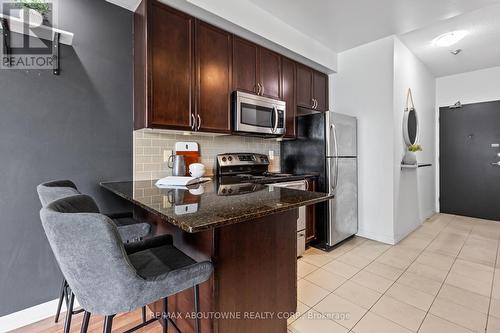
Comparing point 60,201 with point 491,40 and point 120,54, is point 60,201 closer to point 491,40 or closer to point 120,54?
point 120,54

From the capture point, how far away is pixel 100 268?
750 mm

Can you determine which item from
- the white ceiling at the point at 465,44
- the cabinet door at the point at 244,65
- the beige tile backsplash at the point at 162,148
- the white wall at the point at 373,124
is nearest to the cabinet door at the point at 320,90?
the white wall at the point at 373,124

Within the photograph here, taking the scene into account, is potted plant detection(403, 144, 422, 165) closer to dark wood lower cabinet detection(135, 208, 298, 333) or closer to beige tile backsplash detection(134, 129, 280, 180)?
beige tile backsplash detection(134, 129, 280, 180)

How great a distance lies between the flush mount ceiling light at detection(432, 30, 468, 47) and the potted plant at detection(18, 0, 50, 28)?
4.12 m

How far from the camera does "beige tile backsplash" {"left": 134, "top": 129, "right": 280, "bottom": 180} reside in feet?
6.95

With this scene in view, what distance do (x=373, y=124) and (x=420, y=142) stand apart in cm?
138

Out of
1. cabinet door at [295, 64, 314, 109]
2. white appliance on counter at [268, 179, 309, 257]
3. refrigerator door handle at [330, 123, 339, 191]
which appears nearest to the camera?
white appliance on counter at [268, 179, 309, 257]

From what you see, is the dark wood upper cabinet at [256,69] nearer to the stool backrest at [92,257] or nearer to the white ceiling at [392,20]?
the white ceiling at [392,20]

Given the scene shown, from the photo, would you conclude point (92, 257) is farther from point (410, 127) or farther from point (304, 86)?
point (410, 127)

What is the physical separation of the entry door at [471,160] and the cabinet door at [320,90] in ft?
8.83

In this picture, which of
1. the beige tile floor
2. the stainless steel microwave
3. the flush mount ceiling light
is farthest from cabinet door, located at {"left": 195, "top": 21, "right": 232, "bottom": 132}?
the flush mount ceiling light

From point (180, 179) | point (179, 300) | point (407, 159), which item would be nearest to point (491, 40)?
A: point (407, 159)

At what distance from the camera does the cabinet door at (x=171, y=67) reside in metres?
1.89

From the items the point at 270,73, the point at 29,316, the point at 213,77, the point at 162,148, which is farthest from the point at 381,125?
the point at 29,316
